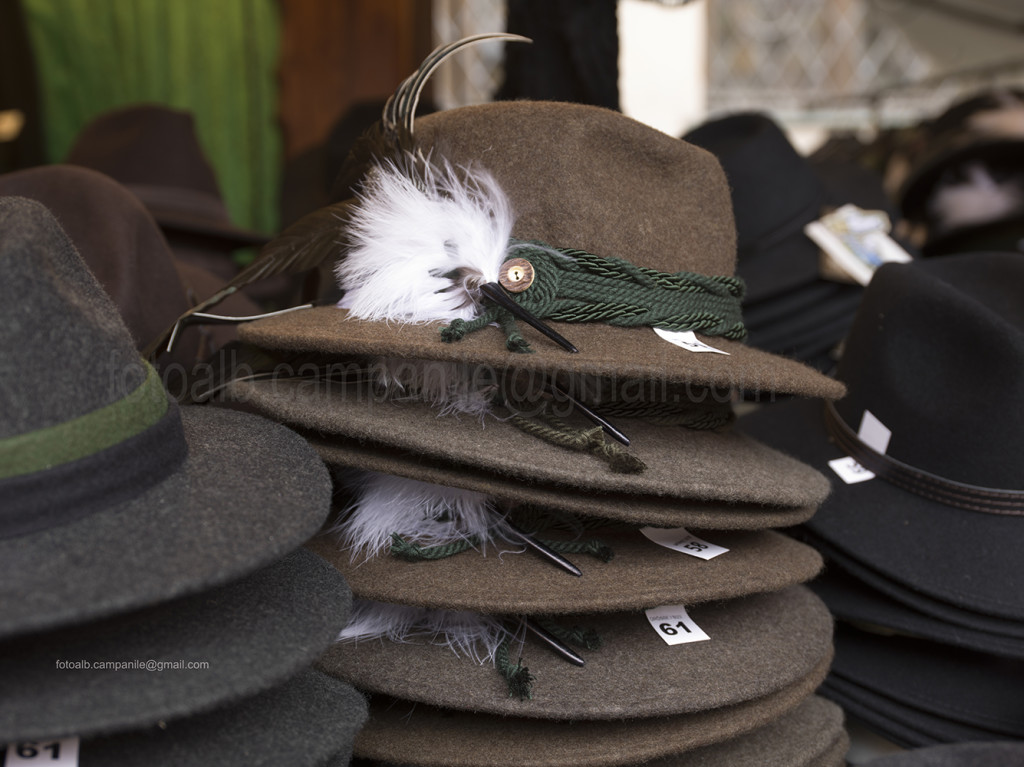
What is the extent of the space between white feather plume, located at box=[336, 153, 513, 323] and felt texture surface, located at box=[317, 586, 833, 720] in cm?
40

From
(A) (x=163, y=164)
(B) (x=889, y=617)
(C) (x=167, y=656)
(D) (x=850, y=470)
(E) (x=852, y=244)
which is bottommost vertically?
(B) (x=889, y=617)

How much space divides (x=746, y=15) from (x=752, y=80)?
1.12ft

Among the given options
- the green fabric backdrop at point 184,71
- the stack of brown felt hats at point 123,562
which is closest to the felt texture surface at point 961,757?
the stack of brown felt hats at point 123,562

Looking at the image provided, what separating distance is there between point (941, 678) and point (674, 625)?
482 millimetres

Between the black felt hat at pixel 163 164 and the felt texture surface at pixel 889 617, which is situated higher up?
the black felt hat at pixel 163 164

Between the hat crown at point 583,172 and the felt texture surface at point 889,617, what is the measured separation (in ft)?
1.85

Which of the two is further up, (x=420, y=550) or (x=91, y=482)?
(x=91, y=482)

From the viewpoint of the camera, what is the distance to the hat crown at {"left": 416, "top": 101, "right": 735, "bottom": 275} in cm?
97

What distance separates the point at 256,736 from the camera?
726 mm

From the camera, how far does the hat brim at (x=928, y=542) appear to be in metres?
1.09

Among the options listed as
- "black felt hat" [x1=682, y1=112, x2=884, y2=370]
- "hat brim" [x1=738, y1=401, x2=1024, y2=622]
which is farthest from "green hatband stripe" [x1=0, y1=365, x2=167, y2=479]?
"black felt hat" [x1=682, y1=112, x2=884, y2=370]

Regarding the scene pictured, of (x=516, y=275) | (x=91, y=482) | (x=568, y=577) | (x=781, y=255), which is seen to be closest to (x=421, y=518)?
(x=568, y=577)

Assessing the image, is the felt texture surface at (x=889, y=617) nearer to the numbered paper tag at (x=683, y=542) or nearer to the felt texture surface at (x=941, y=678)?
the felt texture surface at (x=941, y=678)

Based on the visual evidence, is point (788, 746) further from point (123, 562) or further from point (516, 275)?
point (123, 562)
